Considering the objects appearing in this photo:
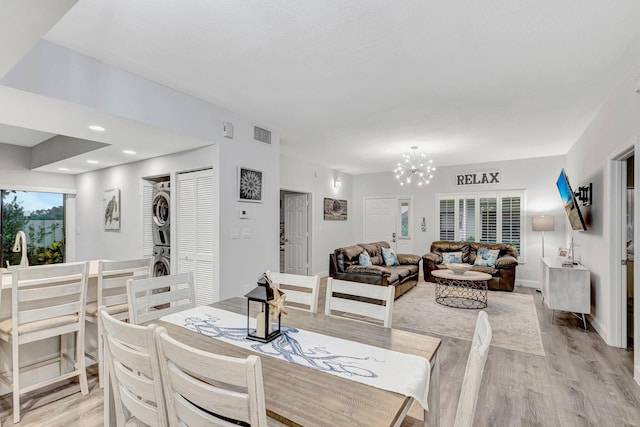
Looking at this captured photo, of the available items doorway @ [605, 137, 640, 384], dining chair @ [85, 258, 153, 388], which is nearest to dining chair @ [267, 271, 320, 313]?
dining chair @ [85, 258, 153, 388]

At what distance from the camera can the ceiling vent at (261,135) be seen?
14.1 feet

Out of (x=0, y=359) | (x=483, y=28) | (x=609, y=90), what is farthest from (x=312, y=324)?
(x=609, y=90)

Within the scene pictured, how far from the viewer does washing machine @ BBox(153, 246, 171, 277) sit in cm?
462

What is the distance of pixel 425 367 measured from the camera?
129 cm

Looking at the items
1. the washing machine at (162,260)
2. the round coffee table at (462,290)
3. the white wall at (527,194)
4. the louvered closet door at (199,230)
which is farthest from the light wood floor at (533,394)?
the white wall at (527,194)

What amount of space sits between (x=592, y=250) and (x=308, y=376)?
4.53m

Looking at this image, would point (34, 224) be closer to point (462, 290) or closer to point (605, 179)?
point (462, 290)

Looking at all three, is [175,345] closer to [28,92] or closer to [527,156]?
[28,92]

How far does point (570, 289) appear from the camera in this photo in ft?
12.9

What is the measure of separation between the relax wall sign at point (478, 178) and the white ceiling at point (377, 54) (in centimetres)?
258

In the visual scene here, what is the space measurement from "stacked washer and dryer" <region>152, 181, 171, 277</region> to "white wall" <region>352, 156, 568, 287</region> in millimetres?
5435

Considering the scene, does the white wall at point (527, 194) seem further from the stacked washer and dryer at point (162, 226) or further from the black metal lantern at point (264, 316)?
the black metal lantern at point (264, 316)

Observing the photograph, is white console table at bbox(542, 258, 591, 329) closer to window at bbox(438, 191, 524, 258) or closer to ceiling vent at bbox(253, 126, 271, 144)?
window at bbox(438, 191, 524, 258)

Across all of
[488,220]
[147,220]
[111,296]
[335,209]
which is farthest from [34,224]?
[488,220]
